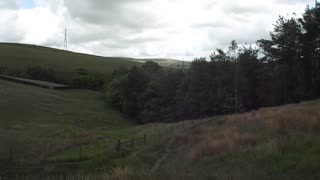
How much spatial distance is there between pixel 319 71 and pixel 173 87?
107 feet

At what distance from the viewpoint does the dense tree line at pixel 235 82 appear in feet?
289

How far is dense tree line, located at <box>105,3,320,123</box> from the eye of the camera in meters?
88.0

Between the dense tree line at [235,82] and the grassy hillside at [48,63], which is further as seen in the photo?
the grassy hillside at [48,63]

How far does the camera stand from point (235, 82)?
3743 inches

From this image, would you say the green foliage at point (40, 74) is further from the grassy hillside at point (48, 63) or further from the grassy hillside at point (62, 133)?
the grassy hillside at point (62, 133)

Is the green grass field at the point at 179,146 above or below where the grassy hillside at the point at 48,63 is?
below

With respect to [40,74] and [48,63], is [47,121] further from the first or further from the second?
[48,63]

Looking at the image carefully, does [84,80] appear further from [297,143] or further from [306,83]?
[297,143]

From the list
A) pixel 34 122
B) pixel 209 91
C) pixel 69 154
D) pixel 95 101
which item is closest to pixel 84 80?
pixel 95 101

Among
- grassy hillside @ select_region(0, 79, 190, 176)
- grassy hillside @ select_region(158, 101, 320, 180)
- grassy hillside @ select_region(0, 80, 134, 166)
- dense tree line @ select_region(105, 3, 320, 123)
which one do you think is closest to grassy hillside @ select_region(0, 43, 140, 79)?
grassy hillside @ select_region(0, 80, 134, 166)

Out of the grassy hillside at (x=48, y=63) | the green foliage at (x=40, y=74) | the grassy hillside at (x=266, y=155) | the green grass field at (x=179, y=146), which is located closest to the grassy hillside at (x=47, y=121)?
the green grass field at (x=179, y=146)

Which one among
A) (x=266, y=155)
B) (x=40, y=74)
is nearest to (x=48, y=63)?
(x=40, y=74)

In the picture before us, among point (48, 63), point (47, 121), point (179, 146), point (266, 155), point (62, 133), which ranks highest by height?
point (48, 63)

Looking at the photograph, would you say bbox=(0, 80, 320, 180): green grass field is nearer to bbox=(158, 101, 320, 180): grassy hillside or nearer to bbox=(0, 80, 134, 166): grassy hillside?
bbox=(158, 101, 320, 180): grassy hillside
